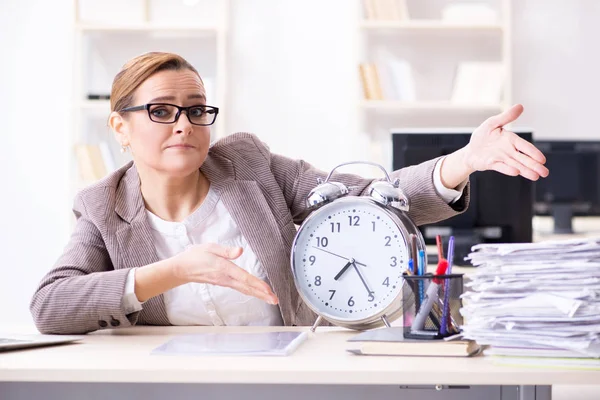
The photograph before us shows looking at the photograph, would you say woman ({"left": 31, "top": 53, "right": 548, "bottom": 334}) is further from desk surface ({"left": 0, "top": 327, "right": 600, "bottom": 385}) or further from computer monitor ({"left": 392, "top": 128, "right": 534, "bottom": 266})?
computer monitor ({"left": 392, "top": 128, "right": 534, "bottom": 266})

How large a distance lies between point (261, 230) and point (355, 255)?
33cm

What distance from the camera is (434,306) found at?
4.37ft

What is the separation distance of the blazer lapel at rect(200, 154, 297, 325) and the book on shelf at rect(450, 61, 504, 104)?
2.96 metres

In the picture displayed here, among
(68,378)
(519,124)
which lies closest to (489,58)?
(519,124)

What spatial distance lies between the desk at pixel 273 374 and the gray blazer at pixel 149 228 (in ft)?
0.67

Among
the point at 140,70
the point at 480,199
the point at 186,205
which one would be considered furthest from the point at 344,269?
the point at 480,199

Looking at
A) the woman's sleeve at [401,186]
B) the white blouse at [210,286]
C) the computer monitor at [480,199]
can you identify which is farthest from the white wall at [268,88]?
the white blouse at [210,286]

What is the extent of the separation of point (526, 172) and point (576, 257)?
31 cm

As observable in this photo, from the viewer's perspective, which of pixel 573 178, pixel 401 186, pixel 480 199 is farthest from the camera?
pixel 573 178

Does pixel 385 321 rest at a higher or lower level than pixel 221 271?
lower

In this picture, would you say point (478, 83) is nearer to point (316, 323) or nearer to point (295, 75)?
point (295, 75)

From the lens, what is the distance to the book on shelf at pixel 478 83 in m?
4.63

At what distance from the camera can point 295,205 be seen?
1.98 m

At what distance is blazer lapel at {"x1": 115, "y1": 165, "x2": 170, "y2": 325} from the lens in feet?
5.88
